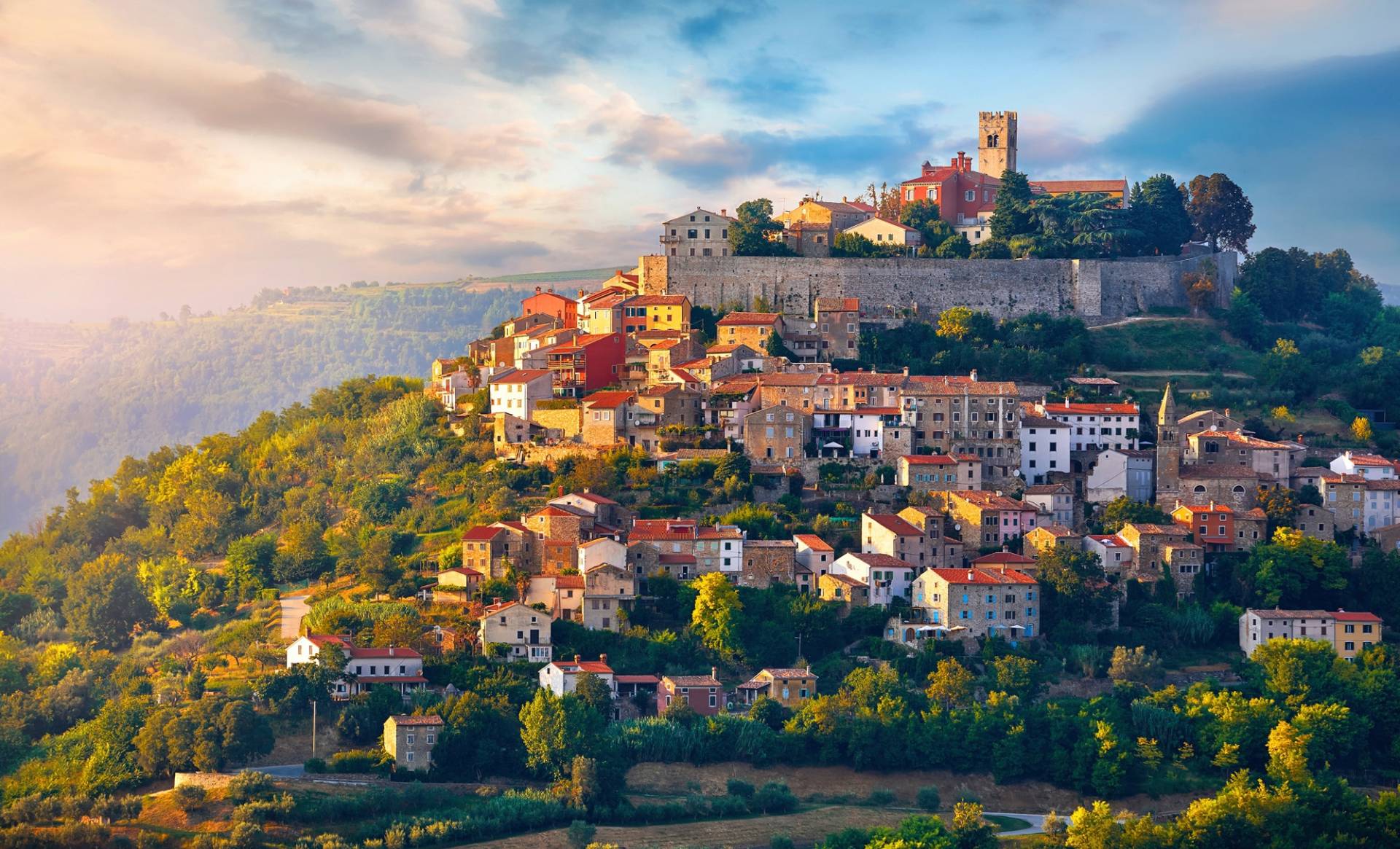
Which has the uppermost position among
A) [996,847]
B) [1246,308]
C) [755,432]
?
[1246,308]

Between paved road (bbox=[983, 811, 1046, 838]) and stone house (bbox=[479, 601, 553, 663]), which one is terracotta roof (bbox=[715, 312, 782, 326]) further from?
paved road (bbox=[983, 811, 1046, 838])

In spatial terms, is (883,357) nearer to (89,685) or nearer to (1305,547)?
(1305,547)

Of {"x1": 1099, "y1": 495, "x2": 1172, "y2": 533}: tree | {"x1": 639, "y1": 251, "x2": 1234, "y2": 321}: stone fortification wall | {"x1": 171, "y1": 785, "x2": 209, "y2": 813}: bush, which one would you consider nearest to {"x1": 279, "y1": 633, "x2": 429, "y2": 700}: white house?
{"x1": 171, "y1": 785, "x2": 209, "y2": 813}: bush

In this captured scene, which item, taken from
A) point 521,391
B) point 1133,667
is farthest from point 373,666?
point 1133,667

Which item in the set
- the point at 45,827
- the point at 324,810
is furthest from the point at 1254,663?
the point at 45,827

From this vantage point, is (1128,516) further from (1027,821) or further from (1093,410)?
(1027,821)
